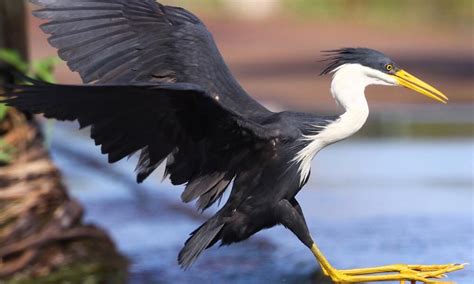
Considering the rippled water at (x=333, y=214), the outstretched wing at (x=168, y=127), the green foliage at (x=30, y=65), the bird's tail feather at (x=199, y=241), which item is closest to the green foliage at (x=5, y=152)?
the green foliage at (x=30, y=65)

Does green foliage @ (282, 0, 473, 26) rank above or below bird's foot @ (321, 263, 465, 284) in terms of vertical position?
below

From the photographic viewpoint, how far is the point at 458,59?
62.5 ft

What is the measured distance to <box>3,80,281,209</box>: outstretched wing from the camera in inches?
180

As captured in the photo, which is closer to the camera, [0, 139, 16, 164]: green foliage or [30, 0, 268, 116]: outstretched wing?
[30, 0, 268, 116]: outstretched wing

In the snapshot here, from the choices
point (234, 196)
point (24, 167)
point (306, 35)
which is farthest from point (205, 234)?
point (306, 35)

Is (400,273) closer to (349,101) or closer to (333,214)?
(349,101)

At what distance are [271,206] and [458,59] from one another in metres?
14.4

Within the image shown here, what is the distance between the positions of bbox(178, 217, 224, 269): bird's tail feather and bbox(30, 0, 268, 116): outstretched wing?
1.83 feet

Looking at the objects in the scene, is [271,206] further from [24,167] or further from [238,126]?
[24,167]

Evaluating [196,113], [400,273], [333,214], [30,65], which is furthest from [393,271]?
[333,214]

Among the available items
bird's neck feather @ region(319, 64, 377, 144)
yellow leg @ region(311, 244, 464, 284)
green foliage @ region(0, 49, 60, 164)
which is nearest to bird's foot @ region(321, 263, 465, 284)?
yellow leg @ region(311, 244, 464, 284)

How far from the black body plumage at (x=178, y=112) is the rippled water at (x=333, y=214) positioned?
110cm

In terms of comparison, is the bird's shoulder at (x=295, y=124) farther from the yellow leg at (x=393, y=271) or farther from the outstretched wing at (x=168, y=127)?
the yellow leg at (x=393, y=271)

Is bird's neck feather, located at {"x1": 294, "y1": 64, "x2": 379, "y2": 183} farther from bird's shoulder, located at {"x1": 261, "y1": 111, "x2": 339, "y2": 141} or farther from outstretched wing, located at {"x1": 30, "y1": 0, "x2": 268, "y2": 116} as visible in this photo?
outstretched wing, located at {"x1": 30, "y1": 0, "x2": 268, "y2": 116}
